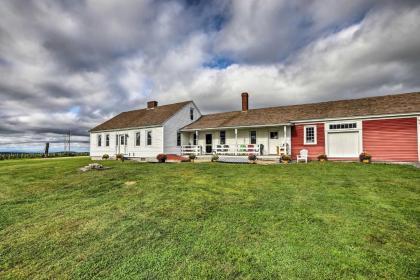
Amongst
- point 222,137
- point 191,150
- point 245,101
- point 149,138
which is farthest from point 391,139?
point 149,138

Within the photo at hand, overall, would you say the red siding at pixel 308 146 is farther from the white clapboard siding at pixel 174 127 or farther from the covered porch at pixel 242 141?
the white clapboard siding at pixel 174 127

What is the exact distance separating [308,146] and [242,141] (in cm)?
620

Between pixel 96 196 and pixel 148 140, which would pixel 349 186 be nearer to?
pixel 96 196

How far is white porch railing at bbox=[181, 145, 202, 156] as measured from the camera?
23125 millimetres

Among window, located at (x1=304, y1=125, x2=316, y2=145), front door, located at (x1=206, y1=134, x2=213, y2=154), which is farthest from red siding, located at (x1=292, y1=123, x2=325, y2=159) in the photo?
front door, located at (x1=206, y1=134, x2=213, y2=154)

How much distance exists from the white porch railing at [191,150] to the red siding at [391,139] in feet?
45.5

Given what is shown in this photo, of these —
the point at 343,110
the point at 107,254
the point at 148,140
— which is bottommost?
the point at 107,254

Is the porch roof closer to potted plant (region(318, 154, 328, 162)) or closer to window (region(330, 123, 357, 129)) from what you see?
window (region(330, 123, 357, 129))

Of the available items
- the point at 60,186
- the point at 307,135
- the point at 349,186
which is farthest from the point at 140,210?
the point at 307,135

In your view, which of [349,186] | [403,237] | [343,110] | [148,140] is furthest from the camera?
[148,140]

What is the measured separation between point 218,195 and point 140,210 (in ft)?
8.84

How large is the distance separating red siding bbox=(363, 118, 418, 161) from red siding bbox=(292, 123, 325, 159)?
2846mm

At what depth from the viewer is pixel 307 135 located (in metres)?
19.2

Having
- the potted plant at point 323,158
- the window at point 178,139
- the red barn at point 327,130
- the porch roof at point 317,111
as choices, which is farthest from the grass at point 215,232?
the window at point 178,139
